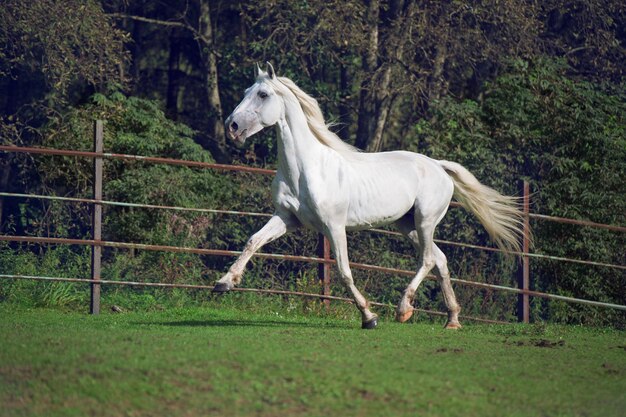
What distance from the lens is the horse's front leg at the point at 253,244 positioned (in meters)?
8.66

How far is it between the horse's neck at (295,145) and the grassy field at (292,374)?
Answer: 4.42ft

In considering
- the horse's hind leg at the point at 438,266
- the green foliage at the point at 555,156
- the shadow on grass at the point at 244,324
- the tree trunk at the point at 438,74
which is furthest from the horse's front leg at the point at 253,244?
the tree trunk at the point at 438,74

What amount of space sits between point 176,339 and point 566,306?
6.85 m

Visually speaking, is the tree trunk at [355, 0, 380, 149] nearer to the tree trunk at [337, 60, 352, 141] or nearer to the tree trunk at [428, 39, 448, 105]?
the tree trunk at [337, 60, 352, 141]

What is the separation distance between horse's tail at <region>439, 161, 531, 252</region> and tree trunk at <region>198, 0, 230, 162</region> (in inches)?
410

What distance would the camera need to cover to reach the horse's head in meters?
9.00

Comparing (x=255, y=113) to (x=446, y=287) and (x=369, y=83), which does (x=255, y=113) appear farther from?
(x=369, y=83)

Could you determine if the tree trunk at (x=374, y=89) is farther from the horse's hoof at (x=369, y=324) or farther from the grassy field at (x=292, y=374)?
the grassy field at (x=292, y=374)

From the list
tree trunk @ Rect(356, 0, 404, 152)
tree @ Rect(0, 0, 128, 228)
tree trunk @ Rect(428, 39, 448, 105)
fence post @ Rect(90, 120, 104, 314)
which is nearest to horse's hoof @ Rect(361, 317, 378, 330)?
fence post @ Rect(90, 120, 104, 314)

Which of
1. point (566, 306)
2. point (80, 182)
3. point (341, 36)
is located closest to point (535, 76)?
point (341, 36)

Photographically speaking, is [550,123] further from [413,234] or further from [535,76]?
[413,234]

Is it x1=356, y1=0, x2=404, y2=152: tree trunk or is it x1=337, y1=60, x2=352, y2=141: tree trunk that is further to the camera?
x1=337, y1=60, x2=352, y2=141: tree trunk

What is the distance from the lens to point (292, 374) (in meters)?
6.28

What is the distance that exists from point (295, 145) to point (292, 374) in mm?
3156
